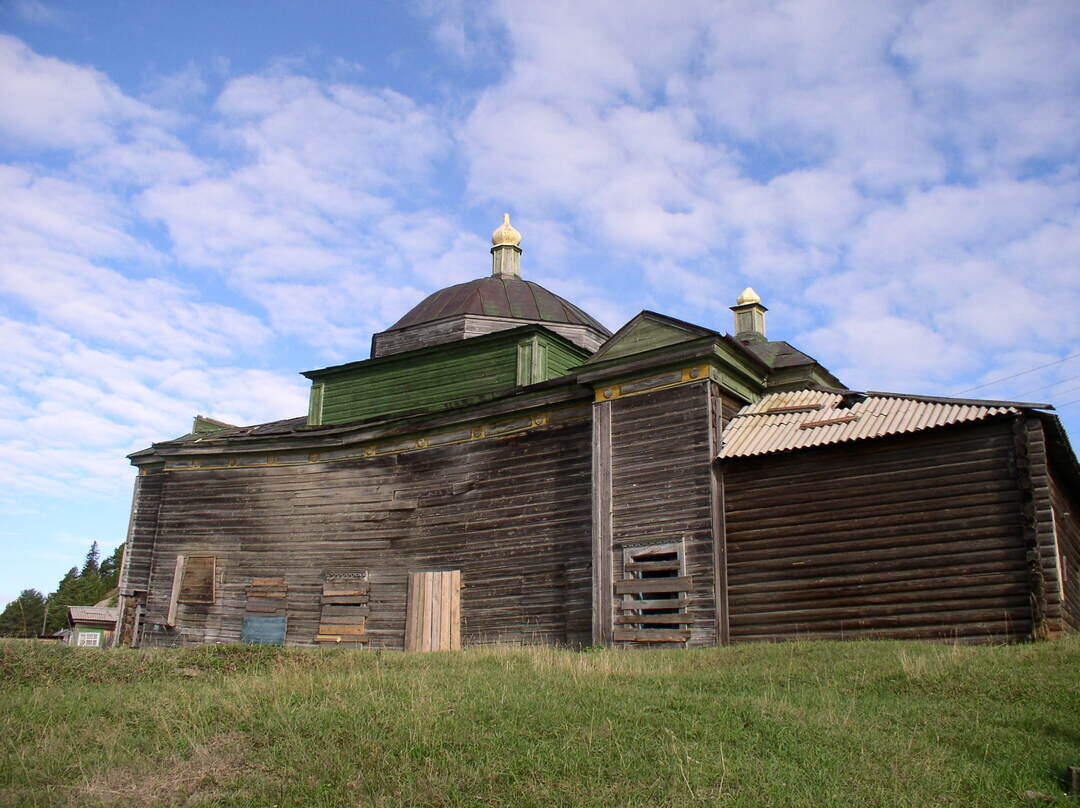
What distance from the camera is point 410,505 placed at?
2225 cm

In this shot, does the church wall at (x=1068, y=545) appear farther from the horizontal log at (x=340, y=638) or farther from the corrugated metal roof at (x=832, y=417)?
the horizontal log at (x=340, y=638)

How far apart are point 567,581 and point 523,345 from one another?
6.89 metres

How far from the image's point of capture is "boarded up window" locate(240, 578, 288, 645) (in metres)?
23.1

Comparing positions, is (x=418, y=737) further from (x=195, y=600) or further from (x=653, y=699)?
(x=195, y=600)

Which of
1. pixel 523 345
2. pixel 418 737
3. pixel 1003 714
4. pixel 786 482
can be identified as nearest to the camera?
pixel 418 737

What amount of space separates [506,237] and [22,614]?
72.1 metres

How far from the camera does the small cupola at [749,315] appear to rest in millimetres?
27469

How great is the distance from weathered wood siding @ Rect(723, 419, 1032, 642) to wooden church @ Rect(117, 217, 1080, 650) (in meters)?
0.03

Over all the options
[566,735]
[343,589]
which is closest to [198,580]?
[343,589]

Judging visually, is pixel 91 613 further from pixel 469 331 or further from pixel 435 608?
pixel 435 608

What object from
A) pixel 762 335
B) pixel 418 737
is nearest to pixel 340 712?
pixel 418 737

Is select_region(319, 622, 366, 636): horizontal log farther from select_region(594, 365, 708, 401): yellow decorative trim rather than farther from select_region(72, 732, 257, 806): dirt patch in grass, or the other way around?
select_region(72, 732, 257, 806): dirt patch in grass

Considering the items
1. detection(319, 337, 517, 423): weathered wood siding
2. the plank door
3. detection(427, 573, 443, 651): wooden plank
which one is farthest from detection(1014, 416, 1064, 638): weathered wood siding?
detection(319, 337, 517, 423): weathered wood siding

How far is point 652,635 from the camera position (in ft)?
56.2
